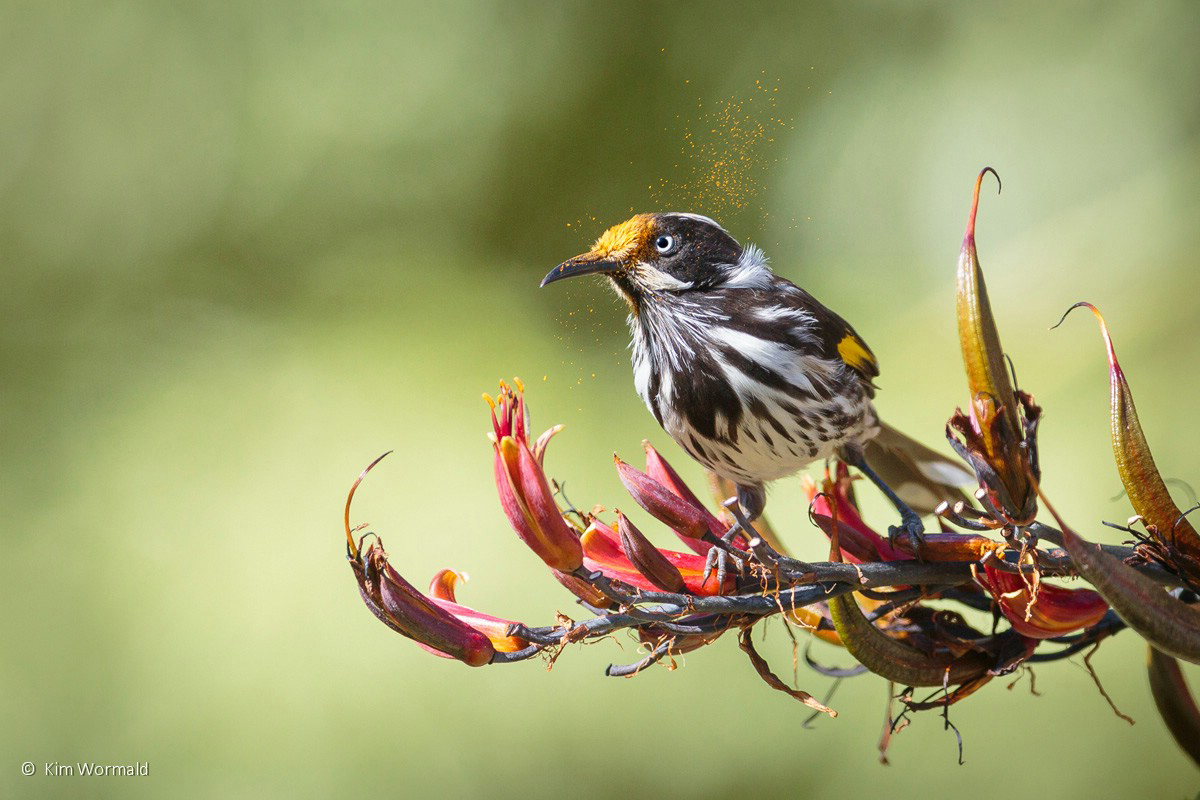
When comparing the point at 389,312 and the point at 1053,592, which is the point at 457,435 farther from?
the point at 1053,592

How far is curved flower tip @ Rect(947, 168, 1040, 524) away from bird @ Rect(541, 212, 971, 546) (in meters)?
0.26

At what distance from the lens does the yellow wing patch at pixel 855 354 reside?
78 cm

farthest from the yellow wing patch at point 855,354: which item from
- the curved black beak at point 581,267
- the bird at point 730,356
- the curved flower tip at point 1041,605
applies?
the curved flower tip at point 1041,605

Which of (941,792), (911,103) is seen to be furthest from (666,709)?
(911,103)

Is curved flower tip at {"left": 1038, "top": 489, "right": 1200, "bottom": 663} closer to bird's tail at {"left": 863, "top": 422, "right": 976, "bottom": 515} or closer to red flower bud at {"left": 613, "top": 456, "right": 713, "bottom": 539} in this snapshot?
red flower bud at {"left": 613, "top": 456, "right": 713, "bottom": 539}

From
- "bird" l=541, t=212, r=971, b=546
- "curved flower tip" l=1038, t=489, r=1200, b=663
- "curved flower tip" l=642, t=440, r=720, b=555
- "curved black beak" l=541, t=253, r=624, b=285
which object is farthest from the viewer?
"bird" l=541, t=212, r=971, b=546

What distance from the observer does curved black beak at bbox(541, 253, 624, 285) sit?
58 cm

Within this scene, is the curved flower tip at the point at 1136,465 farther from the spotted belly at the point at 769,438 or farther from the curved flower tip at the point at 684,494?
the spotted belly at the point at 769,438

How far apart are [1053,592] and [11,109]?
1775 millimetres

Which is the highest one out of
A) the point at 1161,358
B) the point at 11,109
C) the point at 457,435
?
the point at 11,109

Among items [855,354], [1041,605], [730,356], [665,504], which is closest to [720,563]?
[665,504]

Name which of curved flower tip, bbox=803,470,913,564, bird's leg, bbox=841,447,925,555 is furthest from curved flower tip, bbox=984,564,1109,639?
bird's leg, bbox=841,447,925,555

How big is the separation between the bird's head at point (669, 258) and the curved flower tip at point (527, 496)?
199 mm

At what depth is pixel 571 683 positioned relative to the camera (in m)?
1.46
